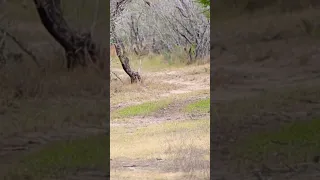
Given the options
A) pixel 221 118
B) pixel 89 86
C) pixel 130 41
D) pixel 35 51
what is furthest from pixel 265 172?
pixel 130 41

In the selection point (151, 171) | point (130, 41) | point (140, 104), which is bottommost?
point (151, 171)

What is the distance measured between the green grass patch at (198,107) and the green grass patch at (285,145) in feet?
15.0

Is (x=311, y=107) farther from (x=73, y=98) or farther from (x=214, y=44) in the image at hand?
(x=73, y=98)

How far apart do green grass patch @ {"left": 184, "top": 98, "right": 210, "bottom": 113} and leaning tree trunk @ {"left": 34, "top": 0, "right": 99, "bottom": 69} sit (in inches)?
183

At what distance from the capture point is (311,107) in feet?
9.43

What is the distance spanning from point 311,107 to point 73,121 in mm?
1265

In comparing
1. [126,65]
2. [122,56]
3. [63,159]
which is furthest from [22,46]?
[122,56]

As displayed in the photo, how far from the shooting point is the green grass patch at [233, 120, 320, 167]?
2.87 metres

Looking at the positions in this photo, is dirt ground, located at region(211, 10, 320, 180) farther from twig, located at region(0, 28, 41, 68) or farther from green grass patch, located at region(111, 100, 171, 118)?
green grass patch, located at region(111, 100, 171, 118)

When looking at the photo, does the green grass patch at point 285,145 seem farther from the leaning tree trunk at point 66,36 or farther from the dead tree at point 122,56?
the dead tree at point 122,56

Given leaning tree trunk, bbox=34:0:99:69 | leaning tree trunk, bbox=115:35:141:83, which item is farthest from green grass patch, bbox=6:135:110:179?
leaning tree trunk, bbox=115:35:141:83

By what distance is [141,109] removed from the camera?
7.75 m

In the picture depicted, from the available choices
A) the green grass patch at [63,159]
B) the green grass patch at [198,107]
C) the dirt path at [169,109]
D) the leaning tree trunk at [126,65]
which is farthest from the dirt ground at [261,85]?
the leaning tree trunk at [126,65]

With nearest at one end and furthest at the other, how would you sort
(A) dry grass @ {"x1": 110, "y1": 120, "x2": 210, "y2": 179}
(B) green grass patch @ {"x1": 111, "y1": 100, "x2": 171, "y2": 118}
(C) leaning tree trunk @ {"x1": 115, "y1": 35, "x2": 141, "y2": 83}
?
1. (A) dry grass @ {"x1": 110, "y1": 120, "x2": 210, "y2": 179}
2. (B) green grass patch @ {"x1": 111, "y1": 100, "x2": 171, "y2": 118}
3. (C) leaning tree trunk @ {"x1": 115, "y1": 35, "x2": 141, "y2": 83}
